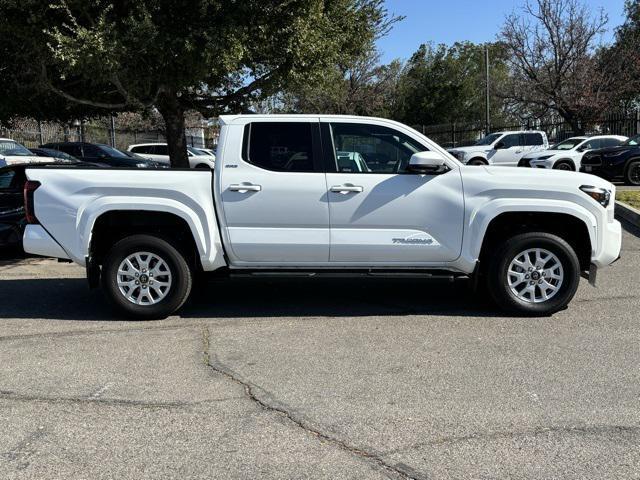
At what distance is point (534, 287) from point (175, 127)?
946 cm

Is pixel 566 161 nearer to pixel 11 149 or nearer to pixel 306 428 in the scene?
pixel 11 149

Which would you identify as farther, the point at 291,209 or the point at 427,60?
the point at 427,60

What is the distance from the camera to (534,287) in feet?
20.0

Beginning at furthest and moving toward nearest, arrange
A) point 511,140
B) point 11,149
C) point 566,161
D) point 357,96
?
1. point 357,96
2. point 511,140
3. point 566,161
4. point 11,149

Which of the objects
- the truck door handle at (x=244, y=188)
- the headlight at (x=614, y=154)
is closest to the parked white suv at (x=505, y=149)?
the headlight at (x=614, y=154)

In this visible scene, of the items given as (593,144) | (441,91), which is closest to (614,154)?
(593,144)

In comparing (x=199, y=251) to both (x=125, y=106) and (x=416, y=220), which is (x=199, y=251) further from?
(x=125, y=106)

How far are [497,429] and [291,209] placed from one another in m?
2.94

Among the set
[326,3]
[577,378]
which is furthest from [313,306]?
[326,3]

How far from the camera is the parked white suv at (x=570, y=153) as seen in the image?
19609 millimetres

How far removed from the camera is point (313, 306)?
6.68 metres

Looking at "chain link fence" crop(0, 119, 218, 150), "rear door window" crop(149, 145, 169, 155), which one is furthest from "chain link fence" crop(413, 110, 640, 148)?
"rear door window" crop(149, 145, 169, 155)

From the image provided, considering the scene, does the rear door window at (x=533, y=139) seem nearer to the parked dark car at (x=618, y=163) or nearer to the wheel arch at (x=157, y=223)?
the parked dark car at (x=618, y=163)

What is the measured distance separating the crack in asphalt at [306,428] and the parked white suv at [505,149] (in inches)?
796
